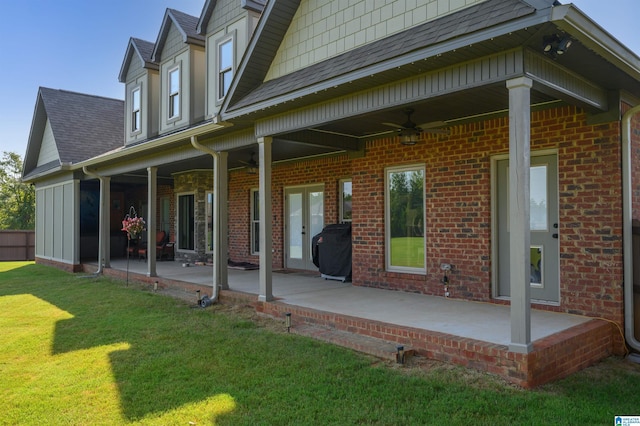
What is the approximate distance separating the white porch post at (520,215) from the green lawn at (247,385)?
0.53 meters

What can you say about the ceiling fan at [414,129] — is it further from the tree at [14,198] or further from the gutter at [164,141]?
the tree at [14,198]

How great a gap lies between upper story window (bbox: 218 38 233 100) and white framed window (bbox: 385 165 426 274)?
4.65 metres

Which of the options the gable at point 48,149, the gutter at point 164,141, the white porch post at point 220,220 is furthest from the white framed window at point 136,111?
the white porch post at point 220,220

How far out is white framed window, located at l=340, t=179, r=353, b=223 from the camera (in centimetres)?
993

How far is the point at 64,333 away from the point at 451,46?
239 inches

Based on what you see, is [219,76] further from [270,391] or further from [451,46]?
[270,391]

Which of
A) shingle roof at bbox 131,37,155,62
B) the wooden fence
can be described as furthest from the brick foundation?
the wooden fence

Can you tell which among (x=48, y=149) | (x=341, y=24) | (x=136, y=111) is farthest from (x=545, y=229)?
(x=48, y=149)

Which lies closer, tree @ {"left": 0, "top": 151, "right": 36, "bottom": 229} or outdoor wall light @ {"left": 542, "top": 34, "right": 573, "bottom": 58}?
outdoor wall light @ {"left": 542, "top": 34, "right": 573, "bottom": 58}

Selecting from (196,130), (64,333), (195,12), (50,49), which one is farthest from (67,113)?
(64,333)

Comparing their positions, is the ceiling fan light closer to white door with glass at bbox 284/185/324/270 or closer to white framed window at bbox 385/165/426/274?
white framed window at bbox 385/165/426/274

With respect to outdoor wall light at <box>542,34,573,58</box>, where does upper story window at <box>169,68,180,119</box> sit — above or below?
above

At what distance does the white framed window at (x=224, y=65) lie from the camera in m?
10.6

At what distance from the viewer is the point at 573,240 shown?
5758 mm
